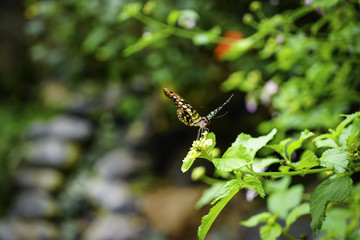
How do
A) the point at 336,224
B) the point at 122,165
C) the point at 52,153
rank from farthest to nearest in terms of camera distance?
the point at 52,153, the point at 122,165, the point at 336,224

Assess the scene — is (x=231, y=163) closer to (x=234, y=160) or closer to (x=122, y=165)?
(x=234, y=160)

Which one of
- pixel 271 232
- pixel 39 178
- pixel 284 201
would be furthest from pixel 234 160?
pixel 39 178

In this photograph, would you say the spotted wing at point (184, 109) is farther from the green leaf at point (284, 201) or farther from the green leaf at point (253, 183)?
the green leaf at point (284, 201)

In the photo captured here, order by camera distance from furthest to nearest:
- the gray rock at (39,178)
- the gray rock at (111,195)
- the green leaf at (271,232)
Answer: the gray rock at (39,178), the gray rock at (111,195), the green leaf at (271,232)

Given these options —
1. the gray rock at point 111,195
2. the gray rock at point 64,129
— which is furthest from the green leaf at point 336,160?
the gray rock at point 64,129

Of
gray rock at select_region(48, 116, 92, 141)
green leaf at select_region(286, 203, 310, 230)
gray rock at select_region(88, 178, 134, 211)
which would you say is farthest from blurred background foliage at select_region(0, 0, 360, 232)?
gray rock at select_region(88, 178, 134, 211)

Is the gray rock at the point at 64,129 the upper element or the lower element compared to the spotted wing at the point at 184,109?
upper
